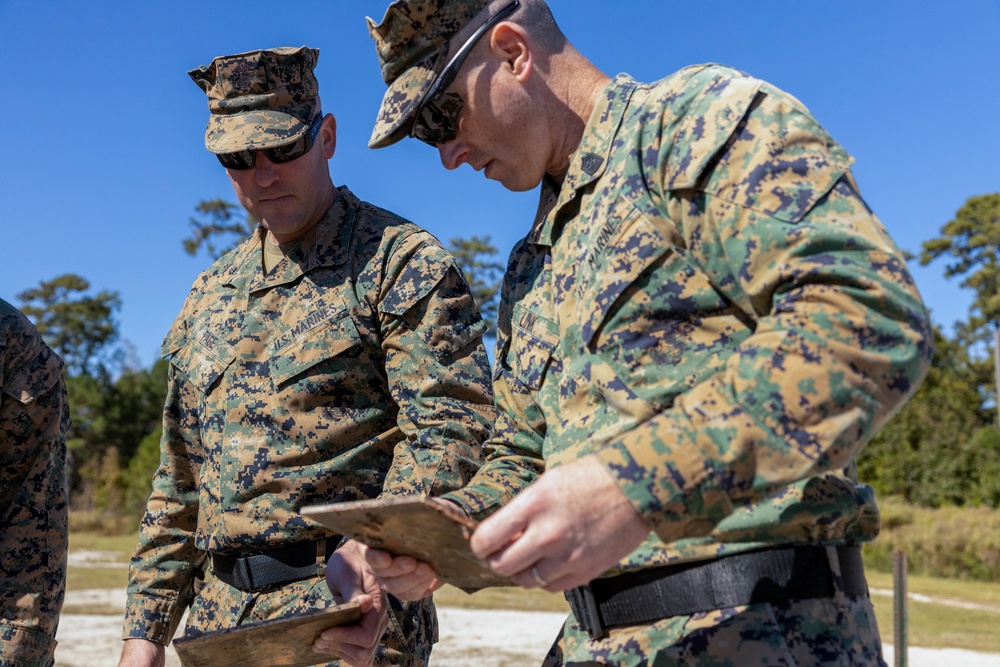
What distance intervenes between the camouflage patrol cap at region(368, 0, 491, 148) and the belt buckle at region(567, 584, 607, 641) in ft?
3.76

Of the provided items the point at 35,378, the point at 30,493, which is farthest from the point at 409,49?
the point at 30,493

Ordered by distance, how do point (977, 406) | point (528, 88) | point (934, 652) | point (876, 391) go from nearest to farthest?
point (876, 391) → point (528, 88) → point (934, 652) → point (977, 406)

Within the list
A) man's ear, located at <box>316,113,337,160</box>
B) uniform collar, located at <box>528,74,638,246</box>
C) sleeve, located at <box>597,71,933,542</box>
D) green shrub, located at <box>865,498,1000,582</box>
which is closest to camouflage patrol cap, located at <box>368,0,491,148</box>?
uniform collar, located at <box>528,74,638,246</box>

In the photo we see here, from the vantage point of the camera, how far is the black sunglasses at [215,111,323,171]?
3760 millimetres

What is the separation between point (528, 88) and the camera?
2.36 metres

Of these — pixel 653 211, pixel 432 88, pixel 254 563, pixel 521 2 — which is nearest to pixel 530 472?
pixel 653 211

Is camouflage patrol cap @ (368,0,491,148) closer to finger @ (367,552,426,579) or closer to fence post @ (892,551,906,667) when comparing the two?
finger @ (367,552,426,579)

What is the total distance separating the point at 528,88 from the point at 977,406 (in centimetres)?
4760

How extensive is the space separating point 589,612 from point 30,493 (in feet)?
10.6

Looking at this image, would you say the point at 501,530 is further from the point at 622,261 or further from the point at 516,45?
the point at 516,45

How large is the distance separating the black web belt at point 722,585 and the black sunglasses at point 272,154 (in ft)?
7.49

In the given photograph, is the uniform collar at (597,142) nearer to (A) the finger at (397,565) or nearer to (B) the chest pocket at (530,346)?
(B) the chest pocket at (530,346)

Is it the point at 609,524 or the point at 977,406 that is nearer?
the point at 609,524

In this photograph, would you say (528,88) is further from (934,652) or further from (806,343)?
(934,652)
